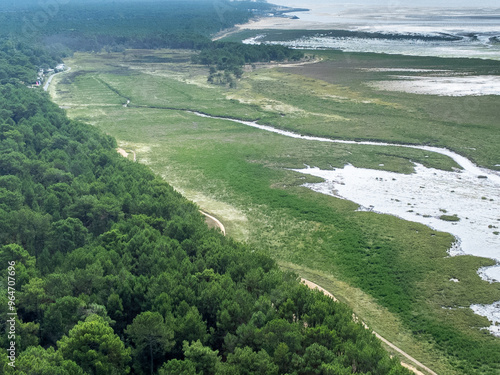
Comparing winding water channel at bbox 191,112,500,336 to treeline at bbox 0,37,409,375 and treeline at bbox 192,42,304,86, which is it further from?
treeline at bbox 192,42,304,86

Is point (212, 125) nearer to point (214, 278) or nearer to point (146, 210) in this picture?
point (146, 210)

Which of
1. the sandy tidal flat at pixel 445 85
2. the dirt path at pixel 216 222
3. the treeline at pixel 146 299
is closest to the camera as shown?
the treeline at pixel 146 299

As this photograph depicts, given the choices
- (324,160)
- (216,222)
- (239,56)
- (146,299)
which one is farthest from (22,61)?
(146,299)

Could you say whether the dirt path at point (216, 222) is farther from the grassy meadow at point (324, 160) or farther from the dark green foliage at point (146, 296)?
the dark green foliage at point (146, 296)

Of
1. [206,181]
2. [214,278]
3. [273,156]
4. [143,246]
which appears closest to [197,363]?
[214,278]

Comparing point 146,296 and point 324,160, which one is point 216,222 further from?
point 324,160

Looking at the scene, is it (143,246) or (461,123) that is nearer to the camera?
(143,246)

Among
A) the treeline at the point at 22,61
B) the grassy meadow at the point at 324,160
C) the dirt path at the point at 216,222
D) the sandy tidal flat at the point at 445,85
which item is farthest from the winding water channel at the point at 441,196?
the treeline at the point at 22,61
